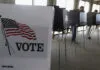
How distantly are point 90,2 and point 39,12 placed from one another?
51.2 feet

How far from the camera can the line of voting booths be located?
13.7 ft

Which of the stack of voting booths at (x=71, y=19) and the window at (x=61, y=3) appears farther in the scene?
the window at (x=61, y=3)

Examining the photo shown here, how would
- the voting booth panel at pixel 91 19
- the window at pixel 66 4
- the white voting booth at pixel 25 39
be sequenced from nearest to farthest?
the white voting booth at pixel 25 39, the voting booth panel at pixel 91 19, the window at pixel 66 4

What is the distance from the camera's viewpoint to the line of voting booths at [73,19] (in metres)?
4.18

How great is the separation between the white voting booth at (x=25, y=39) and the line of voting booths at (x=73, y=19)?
2.69 m

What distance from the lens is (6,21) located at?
4.58 ft

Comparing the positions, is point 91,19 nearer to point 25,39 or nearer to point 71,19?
point 71,19

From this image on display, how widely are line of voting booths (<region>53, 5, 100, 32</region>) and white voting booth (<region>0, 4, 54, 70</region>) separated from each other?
8.83 ft

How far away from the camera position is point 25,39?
55.4 inches

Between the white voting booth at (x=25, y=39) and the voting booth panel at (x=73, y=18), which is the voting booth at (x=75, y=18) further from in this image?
the white voting booth at (x=25, y=39)

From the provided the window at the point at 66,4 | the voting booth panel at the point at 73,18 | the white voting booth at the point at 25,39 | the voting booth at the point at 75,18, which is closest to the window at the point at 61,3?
the window at the point at 66,4

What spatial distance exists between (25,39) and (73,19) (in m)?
4.63

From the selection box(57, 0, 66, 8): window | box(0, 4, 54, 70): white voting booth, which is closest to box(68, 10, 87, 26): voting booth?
box(0, 4, 54, 70): white voting booth

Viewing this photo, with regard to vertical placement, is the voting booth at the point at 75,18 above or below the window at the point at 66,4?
below
